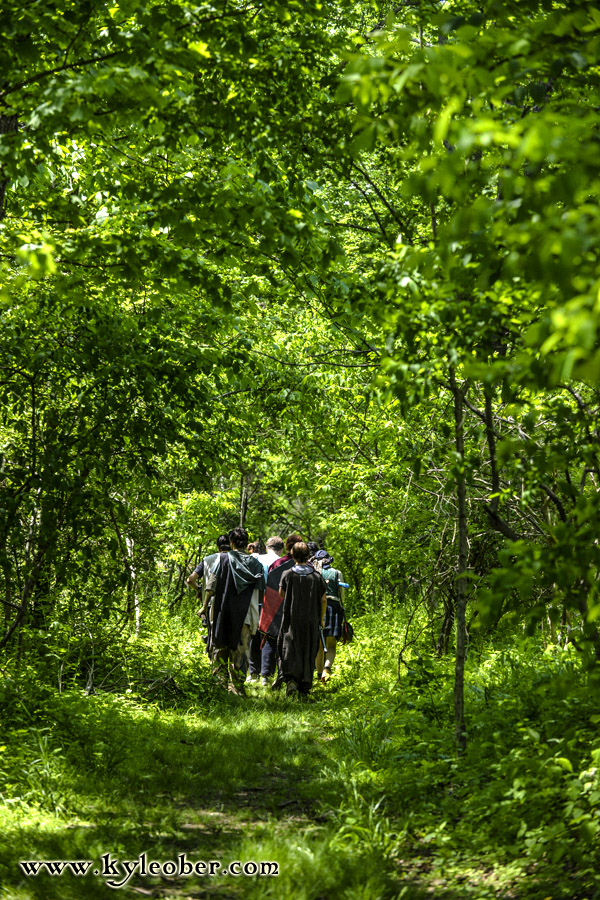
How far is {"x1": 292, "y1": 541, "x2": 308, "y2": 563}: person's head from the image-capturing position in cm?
945

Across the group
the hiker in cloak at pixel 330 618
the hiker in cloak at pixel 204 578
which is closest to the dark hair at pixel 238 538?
the hiker in cloak at pixel 204 578

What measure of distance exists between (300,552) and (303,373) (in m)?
2.36

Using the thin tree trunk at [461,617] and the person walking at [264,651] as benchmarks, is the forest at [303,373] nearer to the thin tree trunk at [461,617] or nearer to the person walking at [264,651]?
the thin tree trunk at [461,617]

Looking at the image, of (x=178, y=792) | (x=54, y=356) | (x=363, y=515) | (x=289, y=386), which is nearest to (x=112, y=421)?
(x=54, y=356)

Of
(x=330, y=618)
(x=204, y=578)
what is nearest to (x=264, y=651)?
(x=330, y=618)

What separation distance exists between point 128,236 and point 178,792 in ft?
12.4

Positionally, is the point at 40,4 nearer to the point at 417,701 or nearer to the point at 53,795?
the point at 53,795

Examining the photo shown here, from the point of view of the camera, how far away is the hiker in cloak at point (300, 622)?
9.30 m

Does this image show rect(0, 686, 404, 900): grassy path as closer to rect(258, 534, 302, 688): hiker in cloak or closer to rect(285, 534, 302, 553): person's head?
rect(258, 534, 302, 688): hiker in cloak

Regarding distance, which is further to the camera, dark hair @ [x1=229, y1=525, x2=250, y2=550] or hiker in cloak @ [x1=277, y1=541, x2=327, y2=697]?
dark hair @ [x1=229, y1=525, x2=250, y2=550]

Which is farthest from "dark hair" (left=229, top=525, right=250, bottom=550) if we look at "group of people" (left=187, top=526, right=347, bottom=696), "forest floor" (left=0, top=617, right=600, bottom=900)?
"forest floor" (left=0, top=617, right=600, bottom=900)

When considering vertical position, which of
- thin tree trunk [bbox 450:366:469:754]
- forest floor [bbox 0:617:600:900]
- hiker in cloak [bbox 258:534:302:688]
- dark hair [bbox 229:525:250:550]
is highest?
dark hair [bbox 229:525:250:550]

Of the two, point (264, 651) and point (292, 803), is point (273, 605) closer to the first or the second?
point (264, 651)

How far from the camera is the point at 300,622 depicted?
30.9 ft
